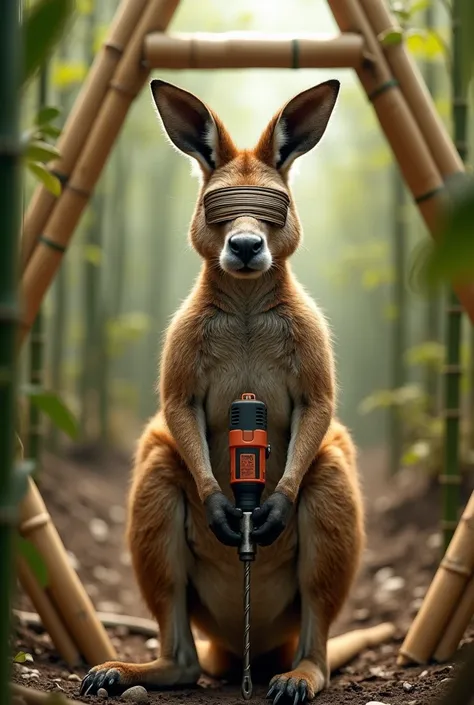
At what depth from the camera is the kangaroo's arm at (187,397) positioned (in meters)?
3.86

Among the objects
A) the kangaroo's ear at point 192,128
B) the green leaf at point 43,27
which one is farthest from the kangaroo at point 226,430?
the green leaf at point 43,27

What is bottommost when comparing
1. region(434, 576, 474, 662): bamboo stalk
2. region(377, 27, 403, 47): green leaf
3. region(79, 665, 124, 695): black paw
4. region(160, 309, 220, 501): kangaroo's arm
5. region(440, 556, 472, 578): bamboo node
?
region(434, 576, 474, 662): bamboo stalk

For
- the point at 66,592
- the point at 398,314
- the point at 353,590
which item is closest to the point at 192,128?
the point at 66,592

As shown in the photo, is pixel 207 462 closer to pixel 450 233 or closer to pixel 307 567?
pixel 307 567

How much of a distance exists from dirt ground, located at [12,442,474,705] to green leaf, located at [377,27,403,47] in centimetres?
296

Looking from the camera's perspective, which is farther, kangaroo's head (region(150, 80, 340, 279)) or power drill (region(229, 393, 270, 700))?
kangaroo's head (region(150, 80, 340, 279))

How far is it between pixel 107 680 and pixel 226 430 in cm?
118

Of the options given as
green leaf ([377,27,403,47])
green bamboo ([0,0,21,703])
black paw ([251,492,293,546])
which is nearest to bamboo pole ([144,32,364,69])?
green leaf ([377,27,403,47])

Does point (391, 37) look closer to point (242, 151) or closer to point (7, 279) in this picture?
point (242, 151)

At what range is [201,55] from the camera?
4.41 meters

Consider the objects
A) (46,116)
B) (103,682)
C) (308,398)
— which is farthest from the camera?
(308,398)

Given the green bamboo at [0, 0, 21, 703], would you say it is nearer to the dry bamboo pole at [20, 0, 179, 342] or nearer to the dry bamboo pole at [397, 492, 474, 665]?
the dry bamboo pole at [20, 0, 179, 342]

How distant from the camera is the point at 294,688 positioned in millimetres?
3621

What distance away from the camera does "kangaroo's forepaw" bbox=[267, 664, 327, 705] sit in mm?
3598
